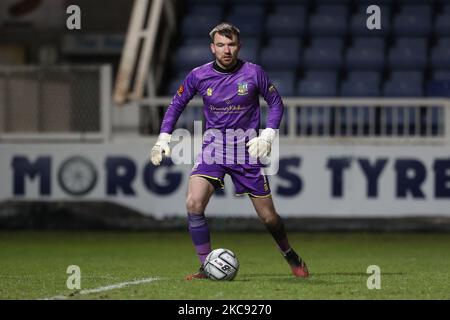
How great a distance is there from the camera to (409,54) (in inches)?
722

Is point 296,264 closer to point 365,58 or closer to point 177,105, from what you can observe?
point 177,105

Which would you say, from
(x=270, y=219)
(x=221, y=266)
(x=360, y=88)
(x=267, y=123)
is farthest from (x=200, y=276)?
(x=360, y=88)

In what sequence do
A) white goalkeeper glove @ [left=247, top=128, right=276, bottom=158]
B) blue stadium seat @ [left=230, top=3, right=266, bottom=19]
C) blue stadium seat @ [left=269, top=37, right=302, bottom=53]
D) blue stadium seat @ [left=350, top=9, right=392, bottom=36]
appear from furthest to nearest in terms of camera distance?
1. blue stadium seat @ [left=230, top=3, right=266, bottom=19]
2. blue stadium seat @ [left=350, top=9, right=392, bottom=36]
3. blue stadium seat @ [left=269, top=37, right=302, bottom=53]
4. white goalkeeper glove @ [left=247, top=128, right=276, bottom=158]

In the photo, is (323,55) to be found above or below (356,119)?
above

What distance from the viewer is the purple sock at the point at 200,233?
9250mm

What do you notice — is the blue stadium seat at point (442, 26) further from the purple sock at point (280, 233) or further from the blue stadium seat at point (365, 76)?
the purple sock at point (280, 233)

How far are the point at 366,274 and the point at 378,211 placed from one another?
18.1ft

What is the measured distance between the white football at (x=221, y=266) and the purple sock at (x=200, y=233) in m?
0.25

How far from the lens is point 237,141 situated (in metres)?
9.23

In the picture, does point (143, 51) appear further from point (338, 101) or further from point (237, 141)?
point (237, 141)

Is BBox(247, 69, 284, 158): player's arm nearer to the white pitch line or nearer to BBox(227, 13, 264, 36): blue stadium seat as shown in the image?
the white pitch line

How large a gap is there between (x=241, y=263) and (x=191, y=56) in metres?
7.54

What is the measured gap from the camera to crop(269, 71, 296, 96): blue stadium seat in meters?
17.5

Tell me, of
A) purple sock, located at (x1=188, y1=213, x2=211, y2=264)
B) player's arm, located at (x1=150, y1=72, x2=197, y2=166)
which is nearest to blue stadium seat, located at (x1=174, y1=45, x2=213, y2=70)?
player's arm, located at (x1=150, y1=72, x2=197, y2=166)
